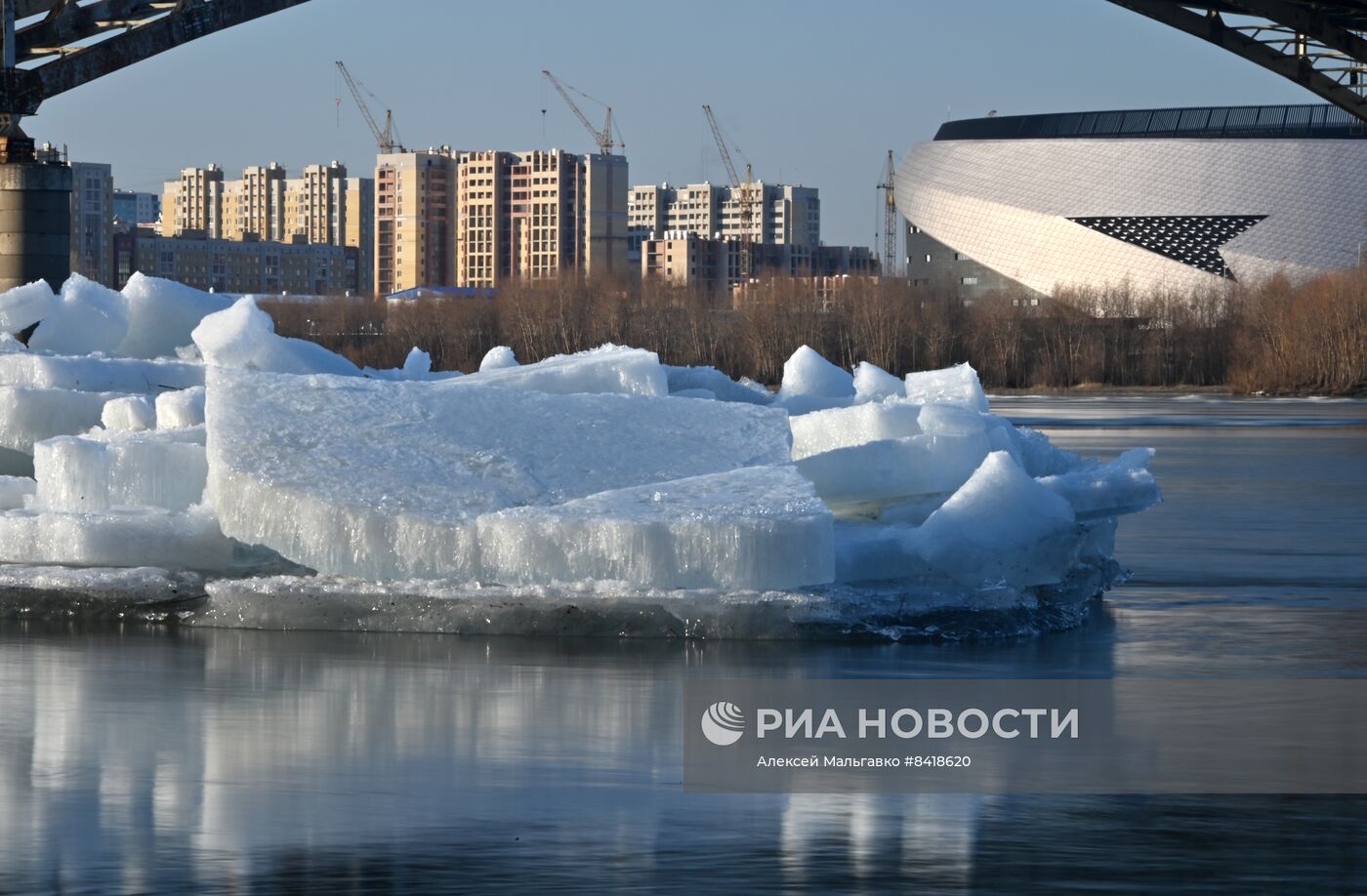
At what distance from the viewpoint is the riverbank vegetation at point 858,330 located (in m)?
76.4

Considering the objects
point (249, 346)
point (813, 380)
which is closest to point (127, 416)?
point (249, 346)

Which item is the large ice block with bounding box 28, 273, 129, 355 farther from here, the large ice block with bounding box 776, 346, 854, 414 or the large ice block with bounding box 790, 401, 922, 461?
the large ice block with bounding box 790, 401, 922, 461

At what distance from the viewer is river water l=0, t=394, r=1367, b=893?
655 cm

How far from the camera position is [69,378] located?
14.3m

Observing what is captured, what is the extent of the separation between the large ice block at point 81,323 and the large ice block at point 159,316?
17 cm

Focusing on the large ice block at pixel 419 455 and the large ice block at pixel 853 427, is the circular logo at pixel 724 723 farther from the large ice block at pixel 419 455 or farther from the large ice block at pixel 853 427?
the large ice block at pixel 853 427

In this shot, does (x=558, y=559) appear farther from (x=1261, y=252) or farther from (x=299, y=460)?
(x=1261, y=252)

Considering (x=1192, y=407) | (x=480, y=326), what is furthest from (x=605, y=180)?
(x=1192, y=407)

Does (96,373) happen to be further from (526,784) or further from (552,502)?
(526,784)

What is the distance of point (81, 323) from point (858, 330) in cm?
6257

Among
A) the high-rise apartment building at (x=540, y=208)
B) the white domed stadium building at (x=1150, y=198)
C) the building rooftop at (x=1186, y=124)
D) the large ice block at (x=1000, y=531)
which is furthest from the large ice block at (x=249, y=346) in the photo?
the high-rise apartment building at (x=540, y=208)

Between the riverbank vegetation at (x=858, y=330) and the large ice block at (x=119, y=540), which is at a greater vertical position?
the riverbank vegetation at (x=858, y=330)

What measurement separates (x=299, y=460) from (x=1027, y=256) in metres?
96.5

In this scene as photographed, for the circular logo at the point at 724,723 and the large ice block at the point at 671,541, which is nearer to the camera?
the circular logo at the point at 724,723
